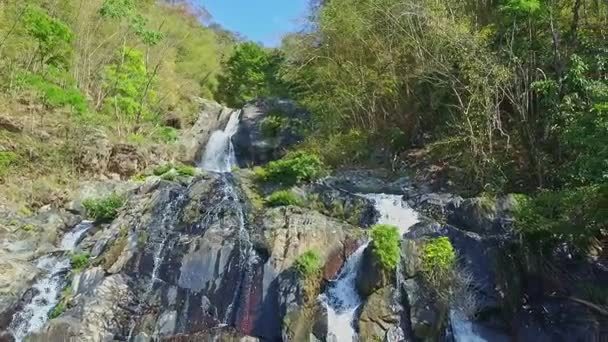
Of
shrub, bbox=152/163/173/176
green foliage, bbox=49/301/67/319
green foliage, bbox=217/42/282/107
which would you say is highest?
green foliage, bbox=217/42/282/107

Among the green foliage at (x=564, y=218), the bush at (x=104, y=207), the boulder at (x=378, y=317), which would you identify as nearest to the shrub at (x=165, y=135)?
the bush at (x=104, y=207)

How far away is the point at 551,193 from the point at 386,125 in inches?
261

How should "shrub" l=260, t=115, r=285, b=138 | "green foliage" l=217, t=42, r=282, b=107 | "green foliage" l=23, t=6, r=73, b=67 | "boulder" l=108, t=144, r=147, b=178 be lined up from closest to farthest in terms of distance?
"green foliage" l=23, t=6, r=73, b=67
"boulder" l=108, t=144, r=147, b=178
"shrub" l=260, t=115, r=285, b=138
"green foliage" l=217, t=42, r=282, b=107

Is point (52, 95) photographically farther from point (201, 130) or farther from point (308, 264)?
point (308, 264)

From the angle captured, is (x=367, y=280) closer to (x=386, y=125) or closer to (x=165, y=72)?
(x=386, y=125)

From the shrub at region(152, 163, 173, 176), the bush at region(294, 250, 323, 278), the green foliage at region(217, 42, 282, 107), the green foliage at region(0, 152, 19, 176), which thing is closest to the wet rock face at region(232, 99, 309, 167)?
the green foliage at region(217, 42, 282, 107)

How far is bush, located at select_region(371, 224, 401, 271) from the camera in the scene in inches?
362

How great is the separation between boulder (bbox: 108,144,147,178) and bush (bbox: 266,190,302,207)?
19.8 feet

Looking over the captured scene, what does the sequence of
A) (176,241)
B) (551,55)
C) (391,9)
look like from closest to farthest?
(176,241) → (551,55) → (391,9)

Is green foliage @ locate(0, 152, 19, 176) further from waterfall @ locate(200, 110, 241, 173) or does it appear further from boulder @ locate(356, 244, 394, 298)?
boulder @ locate(356, 244, 394, 298)

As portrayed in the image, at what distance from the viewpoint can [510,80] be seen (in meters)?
11.8

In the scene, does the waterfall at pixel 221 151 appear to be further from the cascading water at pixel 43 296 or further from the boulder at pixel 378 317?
the boulder at pixel 378 317

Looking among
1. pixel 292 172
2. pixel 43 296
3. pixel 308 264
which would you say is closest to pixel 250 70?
pixel 292 172

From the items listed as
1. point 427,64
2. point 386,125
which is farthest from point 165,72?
point 427,64
